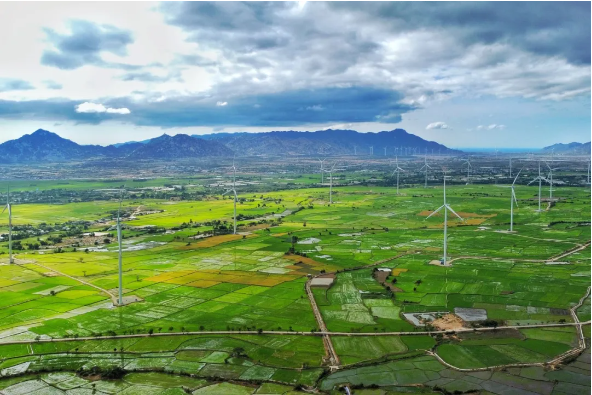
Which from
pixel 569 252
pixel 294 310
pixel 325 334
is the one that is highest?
pixel 569 252

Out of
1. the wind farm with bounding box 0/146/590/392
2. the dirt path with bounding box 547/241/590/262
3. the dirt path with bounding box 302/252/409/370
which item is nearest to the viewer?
the dirt path with bounding box 302/252/409/370

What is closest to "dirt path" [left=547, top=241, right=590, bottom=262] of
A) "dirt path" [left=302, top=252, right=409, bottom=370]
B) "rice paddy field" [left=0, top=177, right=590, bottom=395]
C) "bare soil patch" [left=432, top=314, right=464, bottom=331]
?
"rice paddy field" [left=0, top=177, right=590, bottom=395]

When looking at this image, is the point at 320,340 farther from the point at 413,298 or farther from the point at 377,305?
the point at 413,298

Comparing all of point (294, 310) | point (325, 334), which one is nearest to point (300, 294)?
point (294, 310)

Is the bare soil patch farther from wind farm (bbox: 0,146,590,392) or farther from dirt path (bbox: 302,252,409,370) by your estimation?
dirt path (bbox: 302,252,409,370)

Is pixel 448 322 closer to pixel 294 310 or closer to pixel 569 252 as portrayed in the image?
pixel 294 310

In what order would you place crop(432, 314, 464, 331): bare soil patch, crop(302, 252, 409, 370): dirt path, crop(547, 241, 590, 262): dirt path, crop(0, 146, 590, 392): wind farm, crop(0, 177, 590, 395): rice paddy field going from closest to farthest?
crop(0, 177, 590, 395): rice paddy field
crop(302, 252, 409, 370): dirt path
crop(0, 146, 590, 392): wind farm
crop(432, 314, 464, 331): bare soil patch
crop(547, 241, 590, 262): dirt path

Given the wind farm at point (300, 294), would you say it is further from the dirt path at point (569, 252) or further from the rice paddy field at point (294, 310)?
the dirt path at point (569, 252)

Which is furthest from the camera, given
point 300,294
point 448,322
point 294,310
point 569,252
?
point 569,252

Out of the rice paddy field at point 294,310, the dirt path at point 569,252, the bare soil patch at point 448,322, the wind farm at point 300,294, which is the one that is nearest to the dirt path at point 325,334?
the wind farm at point 300,294
